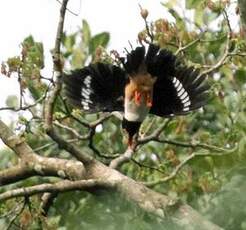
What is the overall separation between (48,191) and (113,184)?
210mm

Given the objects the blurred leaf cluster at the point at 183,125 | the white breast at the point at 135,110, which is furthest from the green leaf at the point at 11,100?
the white breast at the point at 135,110

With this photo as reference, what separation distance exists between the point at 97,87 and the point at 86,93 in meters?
0.10

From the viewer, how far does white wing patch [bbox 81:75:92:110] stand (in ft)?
9.54

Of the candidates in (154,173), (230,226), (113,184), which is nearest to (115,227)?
(230,226)

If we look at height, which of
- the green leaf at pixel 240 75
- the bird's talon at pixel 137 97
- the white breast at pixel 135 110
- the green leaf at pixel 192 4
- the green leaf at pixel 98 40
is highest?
the green leaf at pixel 192 4

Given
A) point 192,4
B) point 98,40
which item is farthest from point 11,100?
point 192,4

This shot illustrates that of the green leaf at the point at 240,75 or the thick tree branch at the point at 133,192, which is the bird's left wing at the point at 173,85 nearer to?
the green leaf at the point at 240,75

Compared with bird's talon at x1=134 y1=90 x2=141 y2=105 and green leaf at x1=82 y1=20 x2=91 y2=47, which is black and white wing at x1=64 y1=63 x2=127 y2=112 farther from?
green leaf at x1=82 y1=20 x2=91 y2=47

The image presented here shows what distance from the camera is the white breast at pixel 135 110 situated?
9.58 feet

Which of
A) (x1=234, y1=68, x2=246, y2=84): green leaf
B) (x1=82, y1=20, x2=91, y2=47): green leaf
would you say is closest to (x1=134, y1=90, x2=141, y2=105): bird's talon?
(x1=234, y1=68, x2=246, y2=84): green leaf

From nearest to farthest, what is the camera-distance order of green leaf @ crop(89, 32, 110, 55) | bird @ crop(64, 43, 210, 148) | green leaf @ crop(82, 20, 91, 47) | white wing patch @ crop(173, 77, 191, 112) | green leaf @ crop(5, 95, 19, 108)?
bird @ crop(64, 43, 210, 148), white wing patch @ crop(173, 77, 191, 112), green leaf @ crop(5, 95, 19, 108), green leaf @ crop(89, 32, 110, 55), green leaf @ crop(82, 20, 91, 47)

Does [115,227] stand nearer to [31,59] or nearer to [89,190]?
[89,190]

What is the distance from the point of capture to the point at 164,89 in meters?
3.07

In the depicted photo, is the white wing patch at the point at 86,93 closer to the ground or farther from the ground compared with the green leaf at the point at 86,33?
closer to the ground
